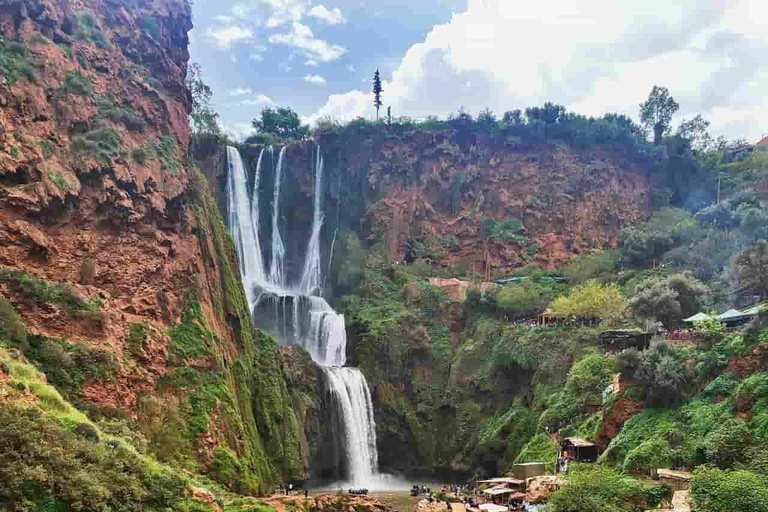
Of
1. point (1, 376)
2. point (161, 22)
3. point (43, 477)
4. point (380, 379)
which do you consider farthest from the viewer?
point (380, 379)

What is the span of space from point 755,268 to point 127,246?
35.6 m

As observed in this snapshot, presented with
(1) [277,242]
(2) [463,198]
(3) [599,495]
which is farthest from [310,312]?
(3) [599,495]

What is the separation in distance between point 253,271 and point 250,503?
38354 millimetres

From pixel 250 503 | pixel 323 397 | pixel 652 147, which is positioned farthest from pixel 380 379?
pixel 652 147

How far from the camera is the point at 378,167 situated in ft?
232

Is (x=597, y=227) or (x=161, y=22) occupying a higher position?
(x=161, y=22)

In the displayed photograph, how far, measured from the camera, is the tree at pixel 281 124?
8006 centimetres

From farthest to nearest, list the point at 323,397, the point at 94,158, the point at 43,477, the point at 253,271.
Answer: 1. the point at 253,271
2. the point at 323,397
3. the point at 94,158
4. the point at 43,477

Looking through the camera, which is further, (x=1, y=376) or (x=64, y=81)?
(x=64, y=81)

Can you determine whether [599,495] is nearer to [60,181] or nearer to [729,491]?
[729,491]

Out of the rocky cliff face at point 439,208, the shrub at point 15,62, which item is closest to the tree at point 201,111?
the rocky cliff face at point 439,208

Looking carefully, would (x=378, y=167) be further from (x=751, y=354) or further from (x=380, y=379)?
(x=751, y=354)

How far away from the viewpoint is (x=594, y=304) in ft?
155

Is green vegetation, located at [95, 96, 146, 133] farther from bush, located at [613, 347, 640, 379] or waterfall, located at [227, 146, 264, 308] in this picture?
bush, located at [613, 347, 640, 379]
